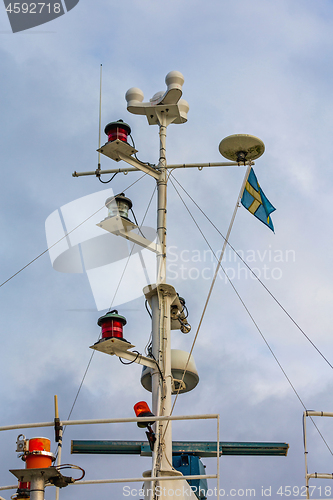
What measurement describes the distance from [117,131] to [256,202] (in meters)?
3.47

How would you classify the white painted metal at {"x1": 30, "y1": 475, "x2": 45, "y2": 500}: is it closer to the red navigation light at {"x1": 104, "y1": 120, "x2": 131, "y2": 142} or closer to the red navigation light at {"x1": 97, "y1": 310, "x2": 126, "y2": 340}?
the red navigation light at {"x1": 97, "y1": 310, "x2": 126, "y2": 340}

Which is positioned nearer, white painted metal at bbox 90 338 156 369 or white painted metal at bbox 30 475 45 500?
white painted metal at bbox 30 475 45 500

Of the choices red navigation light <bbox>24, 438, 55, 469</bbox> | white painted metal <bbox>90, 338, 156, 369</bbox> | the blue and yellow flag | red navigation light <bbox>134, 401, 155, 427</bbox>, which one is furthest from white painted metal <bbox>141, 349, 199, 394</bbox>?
red navigation light <bbox>24, 438, 55, 469</bbox>

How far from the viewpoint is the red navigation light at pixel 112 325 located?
35.5 ft

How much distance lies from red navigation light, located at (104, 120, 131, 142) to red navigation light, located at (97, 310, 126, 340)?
388 centimetres

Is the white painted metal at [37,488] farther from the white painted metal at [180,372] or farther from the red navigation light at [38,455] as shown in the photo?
the white painted metal at [180,372]

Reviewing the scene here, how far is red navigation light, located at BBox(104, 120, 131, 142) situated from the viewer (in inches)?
503

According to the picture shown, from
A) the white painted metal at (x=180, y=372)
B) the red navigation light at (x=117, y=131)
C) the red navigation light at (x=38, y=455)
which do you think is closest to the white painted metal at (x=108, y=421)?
the red navigation light at (x=38, y=455)

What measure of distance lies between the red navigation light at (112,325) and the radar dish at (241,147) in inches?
177

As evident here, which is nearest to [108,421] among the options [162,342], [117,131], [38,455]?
[38,455]

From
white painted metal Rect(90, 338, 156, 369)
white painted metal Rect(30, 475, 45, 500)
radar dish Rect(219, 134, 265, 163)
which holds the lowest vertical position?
white painted metal Rect(30, 475, 45, 500)

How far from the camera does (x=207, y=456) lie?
1391cm

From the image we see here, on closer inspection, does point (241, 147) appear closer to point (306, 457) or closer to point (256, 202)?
point (256, 202)

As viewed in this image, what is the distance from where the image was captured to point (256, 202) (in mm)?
13789
